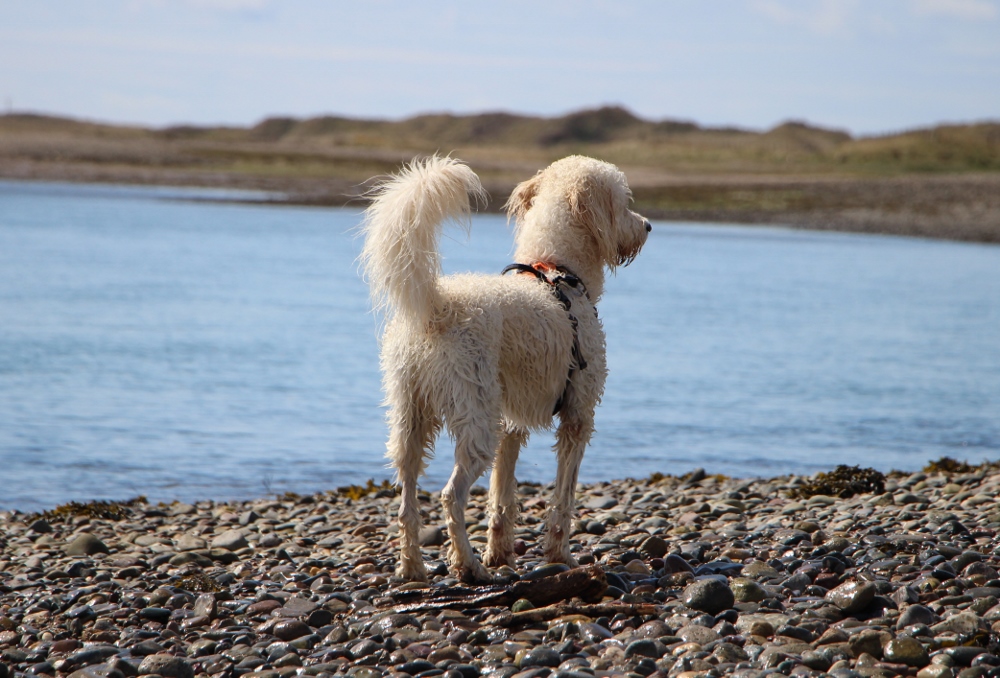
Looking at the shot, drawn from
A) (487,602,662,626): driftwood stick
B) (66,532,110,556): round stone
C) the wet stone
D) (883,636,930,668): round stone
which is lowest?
(66,532,110,556): round stone

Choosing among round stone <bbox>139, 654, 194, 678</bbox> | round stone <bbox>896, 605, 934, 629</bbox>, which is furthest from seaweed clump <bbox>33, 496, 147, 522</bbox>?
round stone <bbox>896, 605, 934, 629</bbox>

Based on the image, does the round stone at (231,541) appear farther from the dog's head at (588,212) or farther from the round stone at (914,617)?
the round stone at (914,617)

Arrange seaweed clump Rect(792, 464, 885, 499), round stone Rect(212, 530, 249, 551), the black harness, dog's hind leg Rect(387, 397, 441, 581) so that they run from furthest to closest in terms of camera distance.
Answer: seaweed clump Rect(792, 464, 885, 499), round stone Rect(212, 530, 249, 551), the black harness, dog's hind leg Rect(387, 397, 441, 581)

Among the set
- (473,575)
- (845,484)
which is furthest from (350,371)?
(473,575)

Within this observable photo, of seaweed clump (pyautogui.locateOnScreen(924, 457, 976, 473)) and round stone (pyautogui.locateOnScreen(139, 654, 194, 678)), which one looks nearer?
round stone (pyautogui.locateOnScreen(139, 654, 194, 678))

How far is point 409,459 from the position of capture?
6.27m

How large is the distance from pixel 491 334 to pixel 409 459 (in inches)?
Result: 38.8

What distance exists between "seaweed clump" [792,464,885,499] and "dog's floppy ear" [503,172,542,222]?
387 cm

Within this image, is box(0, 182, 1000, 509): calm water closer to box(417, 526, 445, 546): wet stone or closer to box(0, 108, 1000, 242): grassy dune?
box(417, 526, 445, 546): wet stone

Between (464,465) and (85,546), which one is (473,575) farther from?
(85,546)

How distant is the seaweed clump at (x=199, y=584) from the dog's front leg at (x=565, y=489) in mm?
2190

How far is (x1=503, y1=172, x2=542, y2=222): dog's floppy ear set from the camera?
7.26 metres

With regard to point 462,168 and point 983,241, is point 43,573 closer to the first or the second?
point 462,168

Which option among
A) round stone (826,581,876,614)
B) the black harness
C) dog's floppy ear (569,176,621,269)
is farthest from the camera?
dog's floppy ear (569,176,621,269)
